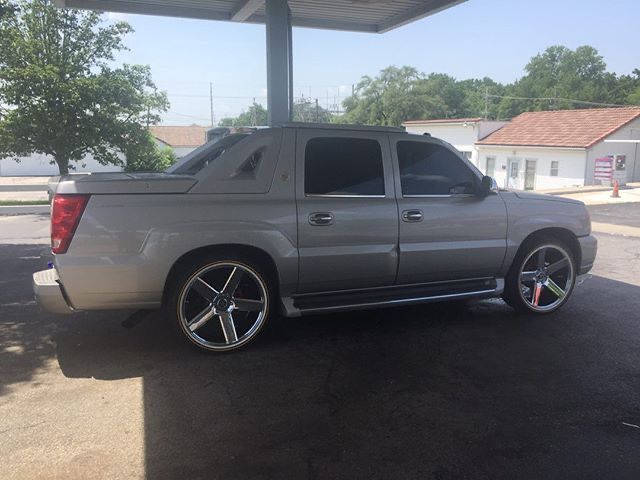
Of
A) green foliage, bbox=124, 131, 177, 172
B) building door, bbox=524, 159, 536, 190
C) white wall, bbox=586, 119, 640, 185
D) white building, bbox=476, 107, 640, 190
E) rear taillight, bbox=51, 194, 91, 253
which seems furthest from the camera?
building door, bbox=524, 159, 536, 190

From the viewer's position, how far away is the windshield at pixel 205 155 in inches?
189

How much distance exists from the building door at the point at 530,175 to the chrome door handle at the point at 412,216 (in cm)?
3778

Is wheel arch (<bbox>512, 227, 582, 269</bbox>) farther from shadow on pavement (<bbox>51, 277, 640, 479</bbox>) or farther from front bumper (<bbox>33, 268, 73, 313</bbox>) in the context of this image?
front bumper (<bbox>33, 268, 73, 313</bbox>)

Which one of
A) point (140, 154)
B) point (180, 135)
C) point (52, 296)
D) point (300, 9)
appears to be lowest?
point (52, 296)

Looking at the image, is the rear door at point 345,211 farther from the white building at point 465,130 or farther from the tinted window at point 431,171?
the white building at point 465,130

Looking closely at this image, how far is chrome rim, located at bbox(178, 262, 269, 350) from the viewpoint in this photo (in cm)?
439

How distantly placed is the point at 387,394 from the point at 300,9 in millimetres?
7648

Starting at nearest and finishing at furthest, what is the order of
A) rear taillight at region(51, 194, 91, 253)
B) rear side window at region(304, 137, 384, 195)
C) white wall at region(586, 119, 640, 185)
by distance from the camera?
1. rear taillight at region(51, 194, 91, 253)
2. rear side window at region(304, 137, 384, 195)
3. white wall at region(586, 119, 640, 185)

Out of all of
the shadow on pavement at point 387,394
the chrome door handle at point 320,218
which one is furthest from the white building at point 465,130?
the chrome door handle at point 320,218

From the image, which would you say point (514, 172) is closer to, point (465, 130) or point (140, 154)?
point (465, 130)

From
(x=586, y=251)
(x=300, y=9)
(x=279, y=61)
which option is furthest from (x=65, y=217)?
(x=300, y=9)

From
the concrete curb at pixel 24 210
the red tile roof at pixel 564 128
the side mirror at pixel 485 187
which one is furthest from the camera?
the red tile roof at pixel 564 128

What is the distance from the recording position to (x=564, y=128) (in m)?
39.6

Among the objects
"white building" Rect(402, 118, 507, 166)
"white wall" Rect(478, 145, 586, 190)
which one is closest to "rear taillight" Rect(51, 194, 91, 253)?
"white wall" Rect(478, 145, 586, 190)
